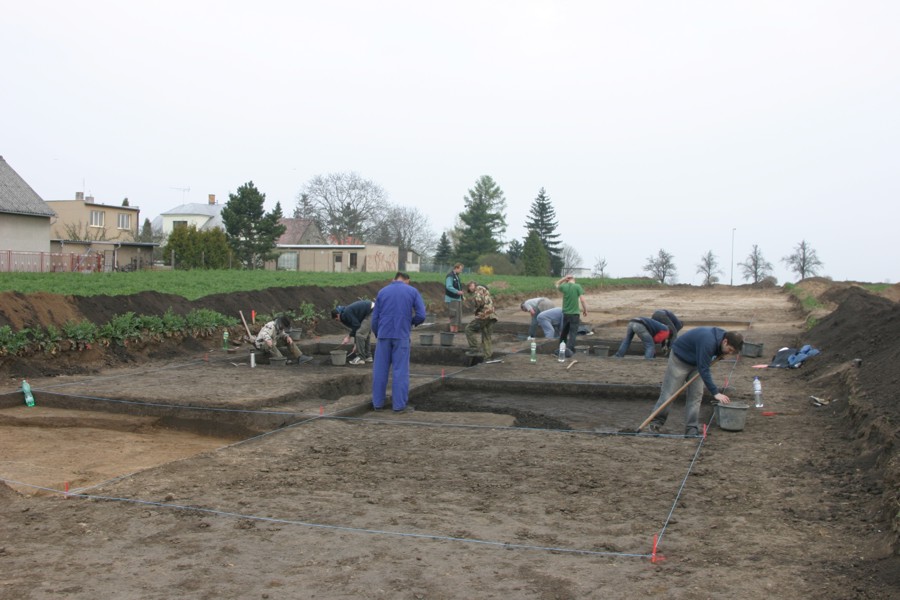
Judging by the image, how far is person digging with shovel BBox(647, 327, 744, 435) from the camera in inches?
314

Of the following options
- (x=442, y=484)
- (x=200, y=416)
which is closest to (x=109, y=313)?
(x=200, y=416)

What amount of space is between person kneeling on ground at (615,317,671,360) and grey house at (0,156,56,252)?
29930 mm

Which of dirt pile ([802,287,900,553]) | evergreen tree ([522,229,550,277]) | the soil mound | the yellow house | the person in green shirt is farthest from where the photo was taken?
evergreen tree ([522,229,550,277])

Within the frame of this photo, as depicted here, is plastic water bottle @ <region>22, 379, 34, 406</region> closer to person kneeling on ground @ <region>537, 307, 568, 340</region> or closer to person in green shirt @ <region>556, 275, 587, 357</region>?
person in green shirt @ <region>556, 275, 587, 357</region>

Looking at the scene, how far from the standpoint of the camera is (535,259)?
77.4m

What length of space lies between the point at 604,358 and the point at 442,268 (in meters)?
61.8

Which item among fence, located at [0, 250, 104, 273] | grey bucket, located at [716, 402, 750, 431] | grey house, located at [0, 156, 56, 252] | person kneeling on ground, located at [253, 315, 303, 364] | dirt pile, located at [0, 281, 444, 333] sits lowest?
grey bucket, located at [716, 402, 750, 431]

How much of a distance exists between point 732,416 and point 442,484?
3.64m

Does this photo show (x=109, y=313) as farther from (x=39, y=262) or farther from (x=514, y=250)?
(x=514, y=250)

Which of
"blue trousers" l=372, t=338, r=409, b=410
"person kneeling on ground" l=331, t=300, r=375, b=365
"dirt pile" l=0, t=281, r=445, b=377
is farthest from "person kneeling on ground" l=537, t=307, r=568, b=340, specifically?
"blue trousers" l=372, t=338, r=409, b=410

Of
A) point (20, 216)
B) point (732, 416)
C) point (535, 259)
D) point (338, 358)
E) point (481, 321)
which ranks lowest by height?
point (732, 416)

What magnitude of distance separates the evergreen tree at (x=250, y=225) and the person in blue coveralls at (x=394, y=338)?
1857 inches

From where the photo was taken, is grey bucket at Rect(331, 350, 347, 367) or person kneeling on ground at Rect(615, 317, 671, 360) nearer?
grey bucket at Rect(331, 350, 347, 367)

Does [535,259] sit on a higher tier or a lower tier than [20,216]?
higher
